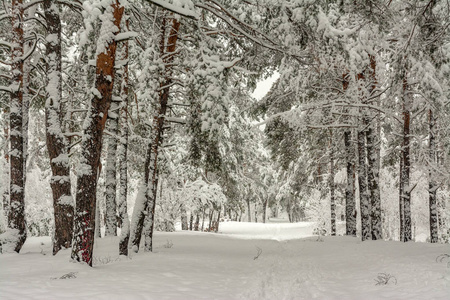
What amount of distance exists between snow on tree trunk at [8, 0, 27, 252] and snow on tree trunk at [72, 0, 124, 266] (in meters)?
3.28

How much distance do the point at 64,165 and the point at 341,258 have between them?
7860 millimetres

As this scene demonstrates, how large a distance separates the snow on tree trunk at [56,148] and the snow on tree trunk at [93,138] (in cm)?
219

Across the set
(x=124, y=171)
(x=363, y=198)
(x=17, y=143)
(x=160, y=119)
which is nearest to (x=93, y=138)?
(x=160, y=119)

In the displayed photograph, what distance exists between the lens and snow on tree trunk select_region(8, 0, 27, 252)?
328 inches

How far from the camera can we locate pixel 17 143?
855cm

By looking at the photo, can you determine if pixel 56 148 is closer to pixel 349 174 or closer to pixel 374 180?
pixel 374 180

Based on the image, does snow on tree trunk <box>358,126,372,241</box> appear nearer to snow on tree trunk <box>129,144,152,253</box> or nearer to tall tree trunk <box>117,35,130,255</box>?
snow on tree trunk <box>129,144,152,253</box>

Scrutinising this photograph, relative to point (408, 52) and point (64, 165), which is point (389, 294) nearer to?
point (408, 52)

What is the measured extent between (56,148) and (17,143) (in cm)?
119

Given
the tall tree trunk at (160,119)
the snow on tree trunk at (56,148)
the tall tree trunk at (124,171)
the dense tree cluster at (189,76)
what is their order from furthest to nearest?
the tall tree trunk at (160,119)
the tall tree trunk at (124,171)
the snow on tree trunk at (56,148)
the dense tree cluster at (189,76)

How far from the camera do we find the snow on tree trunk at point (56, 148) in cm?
799

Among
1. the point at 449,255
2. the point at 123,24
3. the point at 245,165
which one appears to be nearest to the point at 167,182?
the point at 245,165

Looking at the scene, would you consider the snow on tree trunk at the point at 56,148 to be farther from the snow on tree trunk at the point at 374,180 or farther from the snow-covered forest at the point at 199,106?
the snow on tree trunk at the point at 374,180

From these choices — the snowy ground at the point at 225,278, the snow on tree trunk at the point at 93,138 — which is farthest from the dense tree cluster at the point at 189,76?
the snowy ground at the point at 225,278
